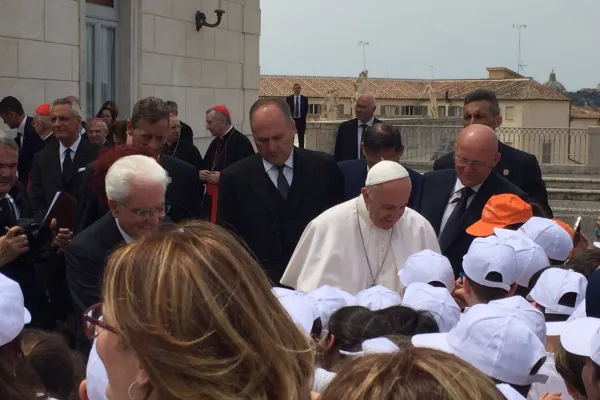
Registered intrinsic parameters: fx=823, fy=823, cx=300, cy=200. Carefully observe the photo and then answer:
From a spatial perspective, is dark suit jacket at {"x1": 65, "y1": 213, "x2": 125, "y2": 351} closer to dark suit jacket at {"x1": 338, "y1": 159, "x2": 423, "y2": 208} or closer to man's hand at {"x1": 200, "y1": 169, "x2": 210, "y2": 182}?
dark suit jacket at {"x1": 338, "y1": 159, "x2": 423, "y2": 208}

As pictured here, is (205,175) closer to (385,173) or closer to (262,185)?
(262,185)

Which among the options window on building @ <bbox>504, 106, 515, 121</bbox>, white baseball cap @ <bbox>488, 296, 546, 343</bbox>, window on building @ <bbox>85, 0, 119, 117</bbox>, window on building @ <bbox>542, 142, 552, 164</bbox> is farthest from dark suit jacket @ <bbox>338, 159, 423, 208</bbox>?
window on building @ <bbox>504, 106, 515, 121</bbox>

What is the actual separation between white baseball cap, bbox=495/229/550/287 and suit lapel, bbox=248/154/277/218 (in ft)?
4.93

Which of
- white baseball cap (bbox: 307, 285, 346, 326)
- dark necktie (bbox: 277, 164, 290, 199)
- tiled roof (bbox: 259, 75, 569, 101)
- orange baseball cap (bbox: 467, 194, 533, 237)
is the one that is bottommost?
white baseball cap (bbox: 307, 285, 346, 326)

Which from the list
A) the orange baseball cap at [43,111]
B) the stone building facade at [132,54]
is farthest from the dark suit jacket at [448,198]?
the stone building facade at [132,54]

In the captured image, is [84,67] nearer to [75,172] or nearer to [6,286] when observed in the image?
Result: [75,172]

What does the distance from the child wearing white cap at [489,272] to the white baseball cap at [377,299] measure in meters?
0.43

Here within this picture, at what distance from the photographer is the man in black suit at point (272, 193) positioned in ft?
16.4

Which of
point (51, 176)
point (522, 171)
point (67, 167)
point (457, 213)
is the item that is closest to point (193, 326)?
point (457, 213)

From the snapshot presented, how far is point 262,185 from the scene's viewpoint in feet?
16.6

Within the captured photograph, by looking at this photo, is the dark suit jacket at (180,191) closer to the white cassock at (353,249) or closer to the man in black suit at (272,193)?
the man in black suit at (272,193)

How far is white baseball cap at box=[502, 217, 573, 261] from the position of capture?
180 inches

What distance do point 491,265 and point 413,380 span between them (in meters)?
2.41

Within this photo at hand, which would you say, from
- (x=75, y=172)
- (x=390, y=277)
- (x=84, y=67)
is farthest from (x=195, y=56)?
(x=390, y=277)
